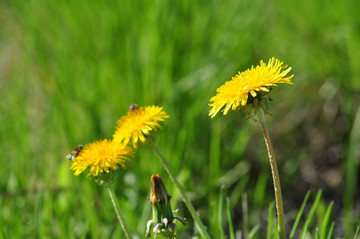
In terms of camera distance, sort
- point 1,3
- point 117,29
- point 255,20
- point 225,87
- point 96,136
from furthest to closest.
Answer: point 1,3 < point 255,20 < point 117,29 < point 96,136 < point 225,87

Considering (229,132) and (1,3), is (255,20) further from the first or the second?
(1,3)

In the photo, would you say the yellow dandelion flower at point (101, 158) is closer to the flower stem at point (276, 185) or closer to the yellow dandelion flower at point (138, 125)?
the yellow dandelion flower at point (138, 125)

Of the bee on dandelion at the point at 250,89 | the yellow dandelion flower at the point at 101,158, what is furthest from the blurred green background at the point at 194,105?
the bee on dandelion at the point at 250,89

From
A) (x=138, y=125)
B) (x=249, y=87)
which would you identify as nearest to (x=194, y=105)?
(x=138, y=125)

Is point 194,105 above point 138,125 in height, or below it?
above

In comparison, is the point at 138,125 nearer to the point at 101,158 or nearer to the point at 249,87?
the point at 101,158

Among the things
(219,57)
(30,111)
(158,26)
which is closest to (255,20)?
(219,57)
